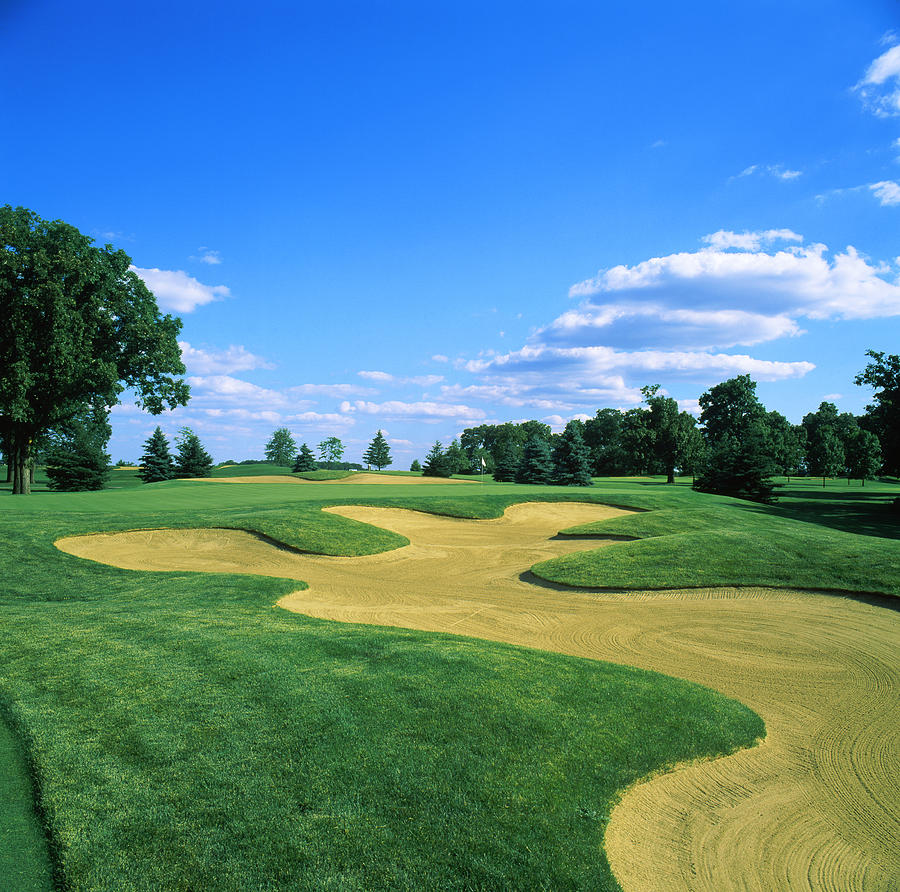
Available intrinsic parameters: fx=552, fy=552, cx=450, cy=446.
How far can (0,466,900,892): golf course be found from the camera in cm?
395

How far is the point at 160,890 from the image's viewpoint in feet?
11.6

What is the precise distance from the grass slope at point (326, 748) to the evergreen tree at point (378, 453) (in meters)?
90.8

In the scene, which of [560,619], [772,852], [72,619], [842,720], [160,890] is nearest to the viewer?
[160,890]

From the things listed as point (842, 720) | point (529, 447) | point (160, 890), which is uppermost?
point (529, 447)

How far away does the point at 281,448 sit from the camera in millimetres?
117312

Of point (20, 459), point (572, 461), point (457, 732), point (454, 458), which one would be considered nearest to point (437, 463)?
point (454, 458)

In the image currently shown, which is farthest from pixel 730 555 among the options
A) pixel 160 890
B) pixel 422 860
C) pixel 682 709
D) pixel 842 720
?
pixel 160 890

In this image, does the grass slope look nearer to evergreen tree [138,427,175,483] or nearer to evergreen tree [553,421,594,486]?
evergreen tree [553,421,594,486]

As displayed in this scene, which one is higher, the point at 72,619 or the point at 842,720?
the point at 72,619

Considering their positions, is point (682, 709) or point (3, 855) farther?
point (682, 709)

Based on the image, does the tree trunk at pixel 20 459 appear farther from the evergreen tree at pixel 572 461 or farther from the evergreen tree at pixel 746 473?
the evergreen tree at pixel 746 473

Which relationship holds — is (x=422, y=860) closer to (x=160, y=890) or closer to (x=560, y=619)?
(x=160, y=890)

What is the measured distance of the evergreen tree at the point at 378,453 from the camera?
100250mm

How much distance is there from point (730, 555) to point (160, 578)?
1431 centimetres
